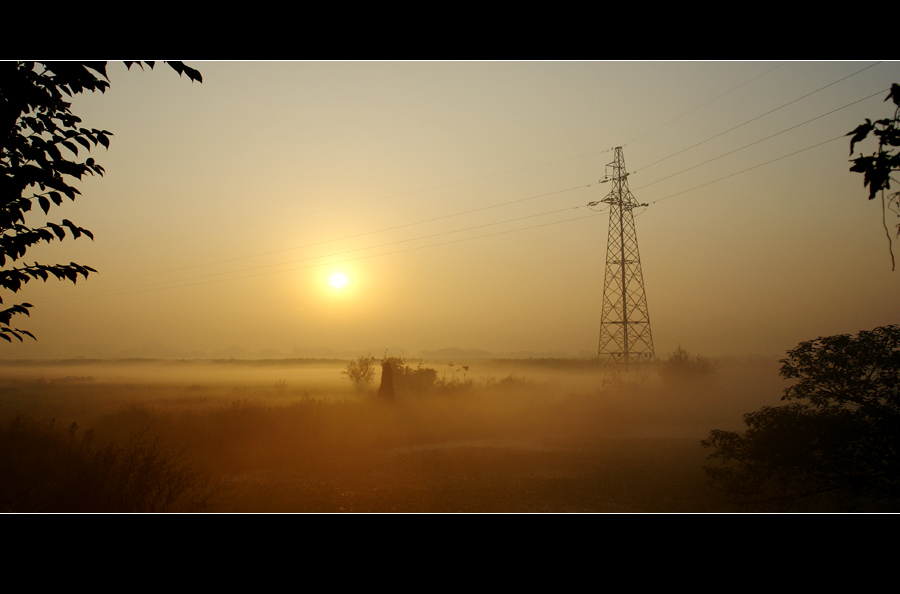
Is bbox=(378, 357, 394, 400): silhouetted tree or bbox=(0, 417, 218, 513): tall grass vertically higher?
bbox=(378, 357, 394, 400): silhouetted tree

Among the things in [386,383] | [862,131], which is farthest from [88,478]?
[386,383]

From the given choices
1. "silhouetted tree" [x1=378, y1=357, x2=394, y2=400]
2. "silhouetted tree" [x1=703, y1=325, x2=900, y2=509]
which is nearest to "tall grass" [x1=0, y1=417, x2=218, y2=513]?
"silhouetted tree" [x1=703, y1=325, x2=900, y2=509]

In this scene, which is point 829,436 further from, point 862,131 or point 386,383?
point 386,383

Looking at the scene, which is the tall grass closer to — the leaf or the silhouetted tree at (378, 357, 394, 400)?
the leaf

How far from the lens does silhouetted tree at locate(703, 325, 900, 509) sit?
572 cm

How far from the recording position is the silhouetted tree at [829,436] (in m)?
5.72

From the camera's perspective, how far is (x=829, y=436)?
5996 millimetres

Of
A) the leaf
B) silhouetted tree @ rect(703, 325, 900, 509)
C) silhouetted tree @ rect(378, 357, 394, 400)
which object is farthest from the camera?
silhouetted tree @ rect(378, 357, 394, 400)

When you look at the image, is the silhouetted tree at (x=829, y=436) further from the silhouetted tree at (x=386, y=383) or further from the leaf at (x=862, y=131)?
the silhouetted tree at (x=386, y=383)
